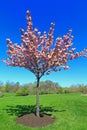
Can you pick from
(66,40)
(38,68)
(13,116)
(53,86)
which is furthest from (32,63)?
(53,86)

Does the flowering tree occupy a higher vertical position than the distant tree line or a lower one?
lower

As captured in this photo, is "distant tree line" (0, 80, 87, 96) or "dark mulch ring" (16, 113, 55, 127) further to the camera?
"distant tree line" (0, 80, 87, 96)

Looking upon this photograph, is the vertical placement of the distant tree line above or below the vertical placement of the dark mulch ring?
above

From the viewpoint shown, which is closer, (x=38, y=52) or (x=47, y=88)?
(x=38, y=52)

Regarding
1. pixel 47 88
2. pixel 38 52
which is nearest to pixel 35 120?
pixel 38 52

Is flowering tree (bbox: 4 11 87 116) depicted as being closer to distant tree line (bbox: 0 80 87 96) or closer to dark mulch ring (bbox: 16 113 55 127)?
dark mulch ring (bbox: 16 113 55 127)

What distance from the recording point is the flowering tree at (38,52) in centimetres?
1656

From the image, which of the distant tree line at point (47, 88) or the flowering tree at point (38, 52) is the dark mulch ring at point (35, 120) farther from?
the distant tree line at point (47, 88)

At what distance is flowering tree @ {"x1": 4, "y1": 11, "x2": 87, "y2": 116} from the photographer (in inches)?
652

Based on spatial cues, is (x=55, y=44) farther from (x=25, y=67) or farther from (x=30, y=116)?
(x=30, y=116)

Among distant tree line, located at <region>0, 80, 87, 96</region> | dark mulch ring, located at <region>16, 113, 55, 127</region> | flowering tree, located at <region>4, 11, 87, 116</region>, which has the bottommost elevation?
dark mulch ring, located at <region>16, 113, 55, 127</region>

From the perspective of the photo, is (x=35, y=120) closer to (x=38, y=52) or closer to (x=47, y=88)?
(x=38, y=52)

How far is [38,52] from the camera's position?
16578mm

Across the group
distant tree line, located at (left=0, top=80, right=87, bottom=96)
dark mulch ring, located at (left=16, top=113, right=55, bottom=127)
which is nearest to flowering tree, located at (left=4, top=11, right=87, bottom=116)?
dark mulch ring, located at (left=16, top=113, right=55, bottom=127)
